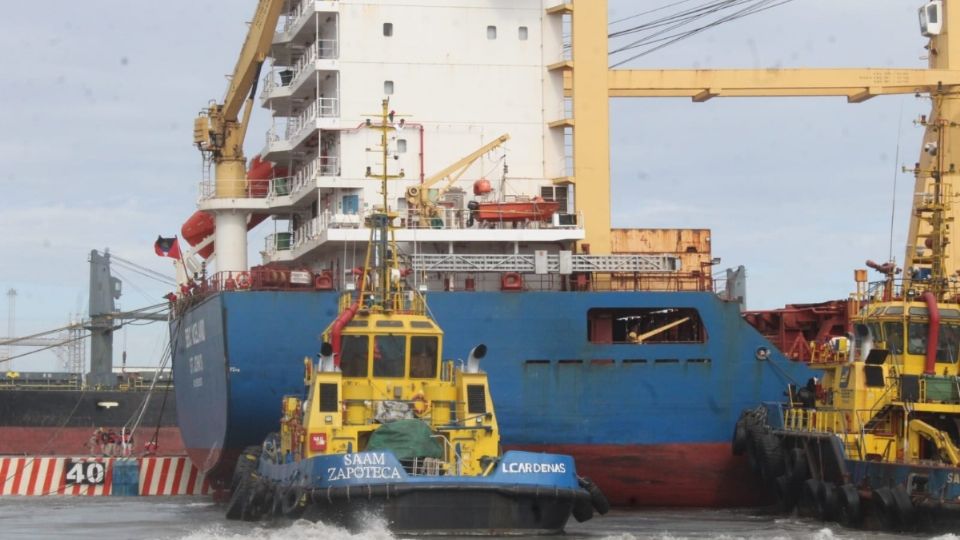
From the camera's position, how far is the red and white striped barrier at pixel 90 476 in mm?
38438

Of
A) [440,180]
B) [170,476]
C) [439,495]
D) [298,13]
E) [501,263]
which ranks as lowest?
[170,476]

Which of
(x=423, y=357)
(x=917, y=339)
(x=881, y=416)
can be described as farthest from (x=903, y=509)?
(x=423, y=357)

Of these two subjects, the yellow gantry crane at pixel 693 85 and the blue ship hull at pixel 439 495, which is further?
the yellow gantry crane at pixel 693 85

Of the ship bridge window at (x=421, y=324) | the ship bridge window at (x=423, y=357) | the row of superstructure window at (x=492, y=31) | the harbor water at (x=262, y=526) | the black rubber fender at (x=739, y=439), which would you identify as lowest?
the harbor water at (x=262, y=526)

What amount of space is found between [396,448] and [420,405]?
1.79 m

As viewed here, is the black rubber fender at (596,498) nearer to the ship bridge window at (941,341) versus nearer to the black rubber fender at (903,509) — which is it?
the black rubber fender at (903,509)

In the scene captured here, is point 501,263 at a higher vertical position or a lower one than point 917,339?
higher

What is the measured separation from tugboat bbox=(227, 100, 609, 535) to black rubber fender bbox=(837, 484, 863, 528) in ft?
13.3

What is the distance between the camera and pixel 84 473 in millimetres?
38875

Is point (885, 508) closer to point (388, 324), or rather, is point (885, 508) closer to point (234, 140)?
point (388, 324)

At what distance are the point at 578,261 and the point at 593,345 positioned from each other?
185cm

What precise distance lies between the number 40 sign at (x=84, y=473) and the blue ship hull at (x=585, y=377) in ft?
22.7

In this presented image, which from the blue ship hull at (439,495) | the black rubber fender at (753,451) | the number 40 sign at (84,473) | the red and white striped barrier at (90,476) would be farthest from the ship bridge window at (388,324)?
the number 40 sign at (84,473)

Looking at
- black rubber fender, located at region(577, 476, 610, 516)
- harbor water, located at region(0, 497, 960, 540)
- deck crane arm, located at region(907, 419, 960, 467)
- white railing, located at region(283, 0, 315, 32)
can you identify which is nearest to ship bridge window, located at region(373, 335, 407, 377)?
harbor water, located at region(0, 497, 960, 540)
